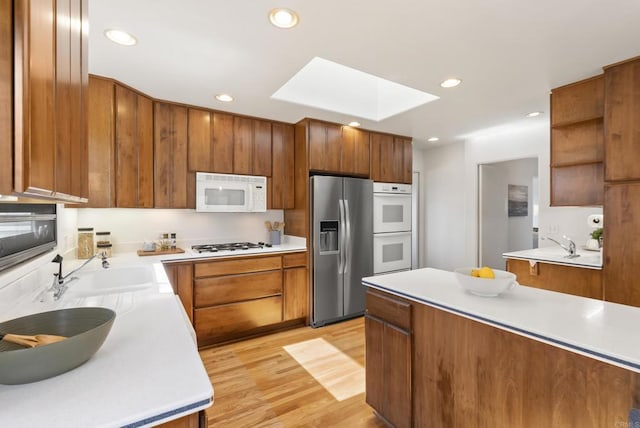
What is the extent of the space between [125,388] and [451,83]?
Result: 2.78 m

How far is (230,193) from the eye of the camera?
313 centimetres

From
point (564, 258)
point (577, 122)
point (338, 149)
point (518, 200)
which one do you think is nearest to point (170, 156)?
point (338, 149)

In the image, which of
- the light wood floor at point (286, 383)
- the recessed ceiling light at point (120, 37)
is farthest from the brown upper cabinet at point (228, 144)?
the light wood floor at point (286, 383)

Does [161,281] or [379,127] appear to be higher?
[379,127]

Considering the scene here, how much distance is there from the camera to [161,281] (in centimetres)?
170

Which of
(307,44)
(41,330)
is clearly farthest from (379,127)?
(41,330)

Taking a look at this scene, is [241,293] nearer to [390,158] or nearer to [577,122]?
[390,158]

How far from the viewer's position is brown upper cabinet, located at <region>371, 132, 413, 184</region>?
12.7 ft

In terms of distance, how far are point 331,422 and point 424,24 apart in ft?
8.02

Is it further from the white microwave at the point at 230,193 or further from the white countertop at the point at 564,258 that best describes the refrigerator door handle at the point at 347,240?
the white countertop at the point at 564,258

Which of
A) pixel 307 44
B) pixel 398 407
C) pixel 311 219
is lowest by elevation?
pixel 398 407

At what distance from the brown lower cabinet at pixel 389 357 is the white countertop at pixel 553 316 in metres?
0.11

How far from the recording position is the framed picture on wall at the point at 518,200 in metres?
4.80

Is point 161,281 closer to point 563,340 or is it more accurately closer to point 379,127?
point 563,340
